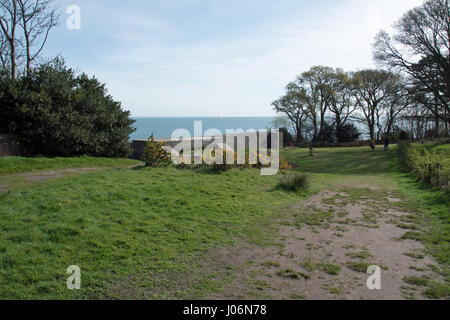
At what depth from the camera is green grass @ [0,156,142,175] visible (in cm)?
971

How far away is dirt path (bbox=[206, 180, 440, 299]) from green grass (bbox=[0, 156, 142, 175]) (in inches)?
318

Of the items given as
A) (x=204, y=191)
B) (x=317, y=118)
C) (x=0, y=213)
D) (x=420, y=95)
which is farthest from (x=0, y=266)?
(x=317, y=118)

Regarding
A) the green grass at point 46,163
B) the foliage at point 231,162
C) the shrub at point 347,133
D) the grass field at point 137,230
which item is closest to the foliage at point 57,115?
the green grass at point 46,163

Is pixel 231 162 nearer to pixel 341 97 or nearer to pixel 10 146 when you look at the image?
pixel 10 146

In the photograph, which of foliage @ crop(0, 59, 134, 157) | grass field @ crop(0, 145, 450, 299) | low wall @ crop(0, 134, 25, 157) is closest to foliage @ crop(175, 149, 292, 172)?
grass field @ crop(0, 145, 450, 299)

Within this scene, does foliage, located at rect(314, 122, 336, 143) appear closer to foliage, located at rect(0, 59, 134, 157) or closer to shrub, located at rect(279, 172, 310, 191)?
foliage, located at rect(0, 59, 134, 157)

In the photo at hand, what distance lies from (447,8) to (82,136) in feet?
102

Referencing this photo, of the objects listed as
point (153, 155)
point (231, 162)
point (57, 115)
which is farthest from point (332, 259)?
point (57, 115)

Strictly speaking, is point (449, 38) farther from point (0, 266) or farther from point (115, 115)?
point (0, 266)

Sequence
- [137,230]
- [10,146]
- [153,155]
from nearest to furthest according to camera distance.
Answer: [137,230]
[153,155]
[10,146]

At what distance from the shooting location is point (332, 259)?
4.62 meters

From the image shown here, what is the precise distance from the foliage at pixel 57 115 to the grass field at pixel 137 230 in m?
2.79

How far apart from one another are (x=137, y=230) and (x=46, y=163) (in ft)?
24.6

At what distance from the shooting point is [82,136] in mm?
13008
